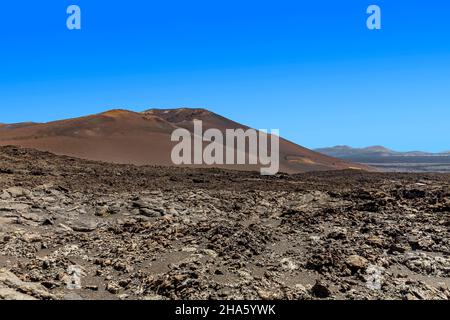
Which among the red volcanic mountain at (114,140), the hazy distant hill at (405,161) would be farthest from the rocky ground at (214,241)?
the hazy distant hill at (405,161)


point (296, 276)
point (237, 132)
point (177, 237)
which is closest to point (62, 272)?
point (177, 237)

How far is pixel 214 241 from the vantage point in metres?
6.68

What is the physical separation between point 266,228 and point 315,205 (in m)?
2.15

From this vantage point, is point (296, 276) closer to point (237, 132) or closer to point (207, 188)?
point (207, 188)

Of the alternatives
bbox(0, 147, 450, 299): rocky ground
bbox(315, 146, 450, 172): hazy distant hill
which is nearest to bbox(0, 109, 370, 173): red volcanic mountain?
bbox(0, 147, 450, 299): rocky ground

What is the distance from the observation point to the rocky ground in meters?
5.33

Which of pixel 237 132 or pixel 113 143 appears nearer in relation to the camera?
pixel 113 143

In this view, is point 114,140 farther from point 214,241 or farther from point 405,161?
point 405,161

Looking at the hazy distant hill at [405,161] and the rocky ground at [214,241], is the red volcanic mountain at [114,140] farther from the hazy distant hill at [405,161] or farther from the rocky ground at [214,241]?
the hazy distant hill at [405,161]

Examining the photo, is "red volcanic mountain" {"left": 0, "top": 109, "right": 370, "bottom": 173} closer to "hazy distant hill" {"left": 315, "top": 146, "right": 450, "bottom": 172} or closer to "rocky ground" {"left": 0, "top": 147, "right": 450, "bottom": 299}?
"rocky ground" {"left": 0, "top": 147, "right": 450, "bottom": 299}

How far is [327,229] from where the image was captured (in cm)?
761

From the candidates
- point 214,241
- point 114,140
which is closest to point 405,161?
point 114,140
